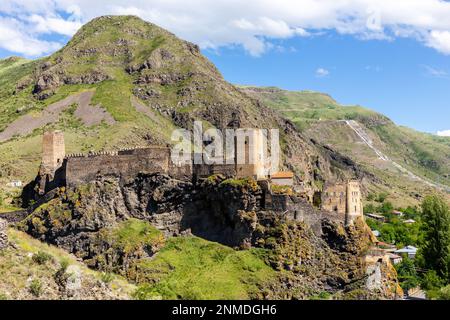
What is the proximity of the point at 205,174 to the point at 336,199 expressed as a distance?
14.5m

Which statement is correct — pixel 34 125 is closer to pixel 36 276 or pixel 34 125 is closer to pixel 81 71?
pixel 81 71

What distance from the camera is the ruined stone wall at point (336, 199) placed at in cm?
7094

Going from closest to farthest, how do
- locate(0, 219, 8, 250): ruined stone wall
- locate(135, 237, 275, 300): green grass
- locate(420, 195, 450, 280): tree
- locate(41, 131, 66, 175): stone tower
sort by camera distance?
1. locate(0, 219, 8, 250): ruined stone wall
2. locate(135, 237, 275, 300): green grass
3. locate(420, 195, 450, 280): tree
4. locate(41, 131, 66, 175): stone tower

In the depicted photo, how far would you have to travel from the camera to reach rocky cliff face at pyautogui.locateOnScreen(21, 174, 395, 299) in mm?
66125

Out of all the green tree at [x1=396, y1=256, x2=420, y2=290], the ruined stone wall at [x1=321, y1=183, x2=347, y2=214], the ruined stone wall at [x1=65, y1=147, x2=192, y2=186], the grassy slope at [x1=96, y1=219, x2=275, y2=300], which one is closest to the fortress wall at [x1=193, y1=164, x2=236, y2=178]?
the ruined stone wall at [x1=65, y1=147, x2=192, y2=186]

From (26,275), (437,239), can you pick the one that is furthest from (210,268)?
(26,275)

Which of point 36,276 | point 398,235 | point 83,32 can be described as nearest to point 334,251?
point 36,276

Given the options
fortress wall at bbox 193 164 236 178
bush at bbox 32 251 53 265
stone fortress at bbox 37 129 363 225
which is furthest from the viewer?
fortress wall at bbox 193 164 236 178

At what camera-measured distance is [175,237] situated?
7194 cm

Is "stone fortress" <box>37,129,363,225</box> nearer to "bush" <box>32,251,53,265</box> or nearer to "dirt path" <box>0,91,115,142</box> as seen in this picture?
"bush" <box>32,251,53,265</box>

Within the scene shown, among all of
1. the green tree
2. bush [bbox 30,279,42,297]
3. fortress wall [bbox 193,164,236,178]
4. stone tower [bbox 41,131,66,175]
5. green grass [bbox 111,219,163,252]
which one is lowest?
the green tree

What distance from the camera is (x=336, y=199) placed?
7131 centimetres

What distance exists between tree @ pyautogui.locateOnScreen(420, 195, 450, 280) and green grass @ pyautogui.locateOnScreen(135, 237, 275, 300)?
2022cm

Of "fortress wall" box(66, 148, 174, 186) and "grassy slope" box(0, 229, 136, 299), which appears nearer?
"grassy slope" box(0, 229, 136, 299)
